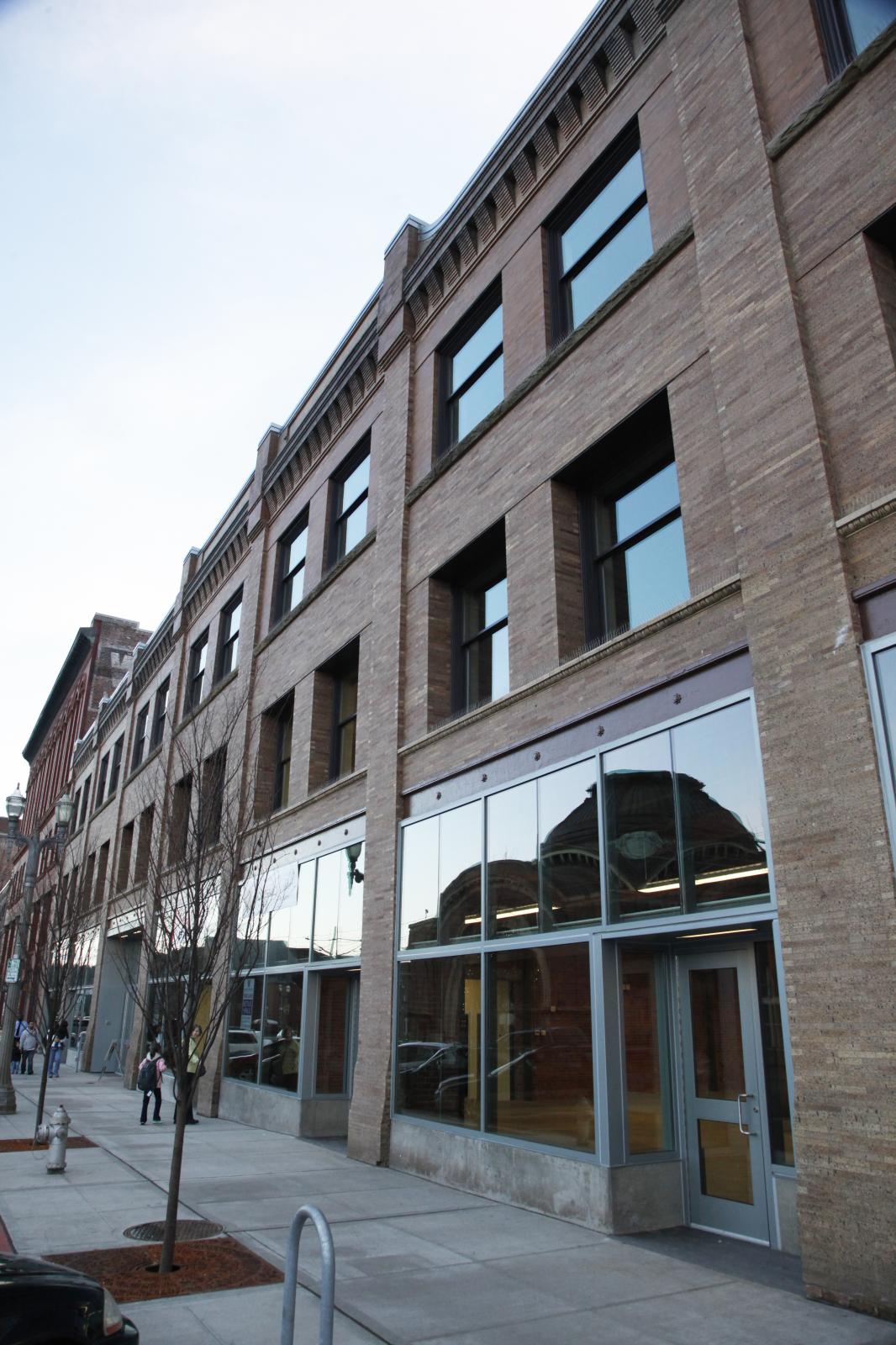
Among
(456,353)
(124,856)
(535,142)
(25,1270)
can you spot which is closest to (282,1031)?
(456,353)

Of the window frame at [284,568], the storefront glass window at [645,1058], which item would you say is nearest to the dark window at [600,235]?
the storefront glass window at [645,1058]

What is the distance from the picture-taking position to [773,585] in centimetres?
809

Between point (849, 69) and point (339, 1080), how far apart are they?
49.4 feet

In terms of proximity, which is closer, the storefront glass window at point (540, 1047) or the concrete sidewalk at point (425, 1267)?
the concrete sidewalk at point (425, 1267)

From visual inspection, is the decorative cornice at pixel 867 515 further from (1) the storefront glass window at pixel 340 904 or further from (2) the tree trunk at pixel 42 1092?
(2) the tree trunk at pixel 42 1092

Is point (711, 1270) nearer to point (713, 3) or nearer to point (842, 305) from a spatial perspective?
point (842, 305)

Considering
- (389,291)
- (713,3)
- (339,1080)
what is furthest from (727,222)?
(339,1080)

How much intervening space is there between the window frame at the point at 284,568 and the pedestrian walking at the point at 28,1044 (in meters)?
16.5

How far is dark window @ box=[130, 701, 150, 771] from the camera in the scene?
32031mm

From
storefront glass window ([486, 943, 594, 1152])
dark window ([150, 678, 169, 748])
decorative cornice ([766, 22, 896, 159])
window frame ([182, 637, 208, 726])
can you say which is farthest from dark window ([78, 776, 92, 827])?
decorative cornice ([766, 22, 896, 159])

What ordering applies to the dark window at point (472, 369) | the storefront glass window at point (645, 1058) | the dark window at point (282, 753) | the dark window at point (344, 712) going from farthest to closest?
the dark window at point (282, 753) → the dark window at point (344, 712) → the dark window at point (472, 369) → the storefront glass window at point (645, 1058)

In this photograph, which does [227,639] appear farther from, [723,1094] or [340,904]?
[723,1094]

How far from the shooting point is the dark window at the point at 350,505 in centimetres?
1808

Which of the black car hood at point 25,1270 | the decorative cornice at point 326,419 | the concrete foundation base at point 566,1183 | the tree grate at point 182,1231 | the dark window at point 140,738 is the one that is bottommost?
the tree grate at point 182,1231
